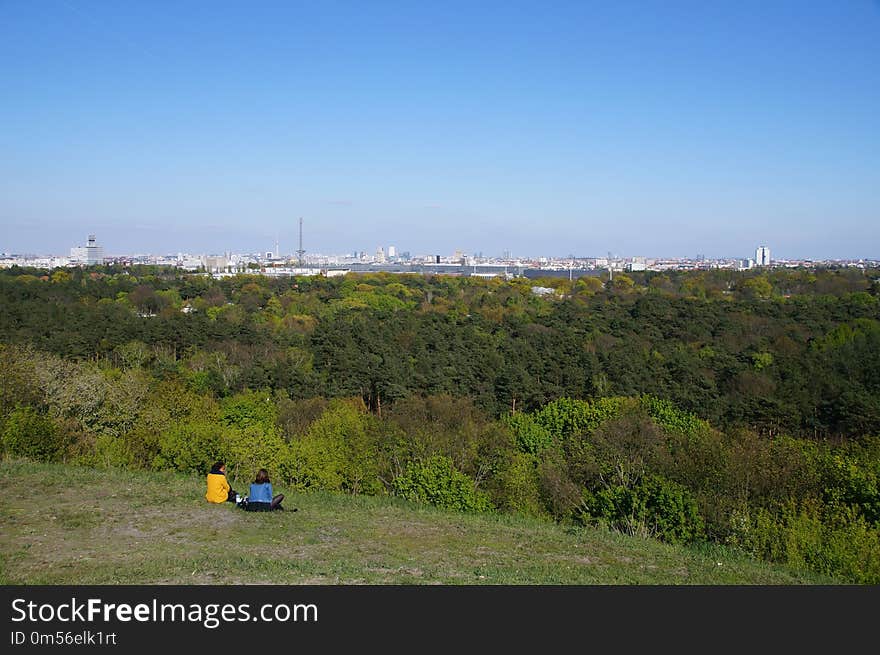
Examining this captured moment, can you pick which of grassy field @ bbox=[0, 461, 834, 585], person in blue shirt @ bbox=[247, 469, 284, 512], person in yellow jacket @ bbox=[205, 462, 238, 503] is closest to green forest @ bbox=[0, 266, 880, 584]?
grassy field @ bbox=[0, 461, 834, 585]

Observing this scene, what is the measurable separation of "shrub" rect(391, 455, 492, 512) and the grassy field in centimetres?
200

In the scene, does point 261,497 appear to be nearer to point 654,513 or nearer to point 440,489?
point 440,489

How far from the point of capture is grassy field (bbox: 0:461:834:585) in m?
8.76

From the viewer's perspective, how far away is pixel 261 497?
38.7 feet

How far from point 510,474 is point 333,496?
27.4 feet

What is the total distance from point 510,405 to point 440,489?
22907 mm

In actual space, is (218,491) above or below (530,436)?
above

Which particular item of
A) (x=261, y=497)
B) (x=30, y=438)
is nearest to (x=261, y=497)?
(x=261, y=497)

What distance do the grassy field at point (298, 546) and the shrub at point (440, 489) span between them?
200 cm

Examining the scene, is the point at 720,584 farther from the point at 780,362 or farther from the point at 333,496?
the point at 780,362

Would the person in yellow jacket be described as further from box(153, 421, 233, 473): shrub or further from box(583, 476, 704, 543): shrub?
box(153, 421, 233, 473): shrub

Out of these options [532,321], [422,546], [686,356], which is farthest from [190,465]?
[532,321]

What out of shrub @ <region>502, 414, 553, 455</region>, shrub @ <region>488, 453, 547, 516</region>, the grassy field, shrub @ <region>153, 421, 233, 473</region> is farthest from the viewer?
shrub @ <region>502, 414, 553, 455</region>

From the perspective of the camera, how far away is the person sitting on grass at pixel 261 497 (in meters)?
11.7
